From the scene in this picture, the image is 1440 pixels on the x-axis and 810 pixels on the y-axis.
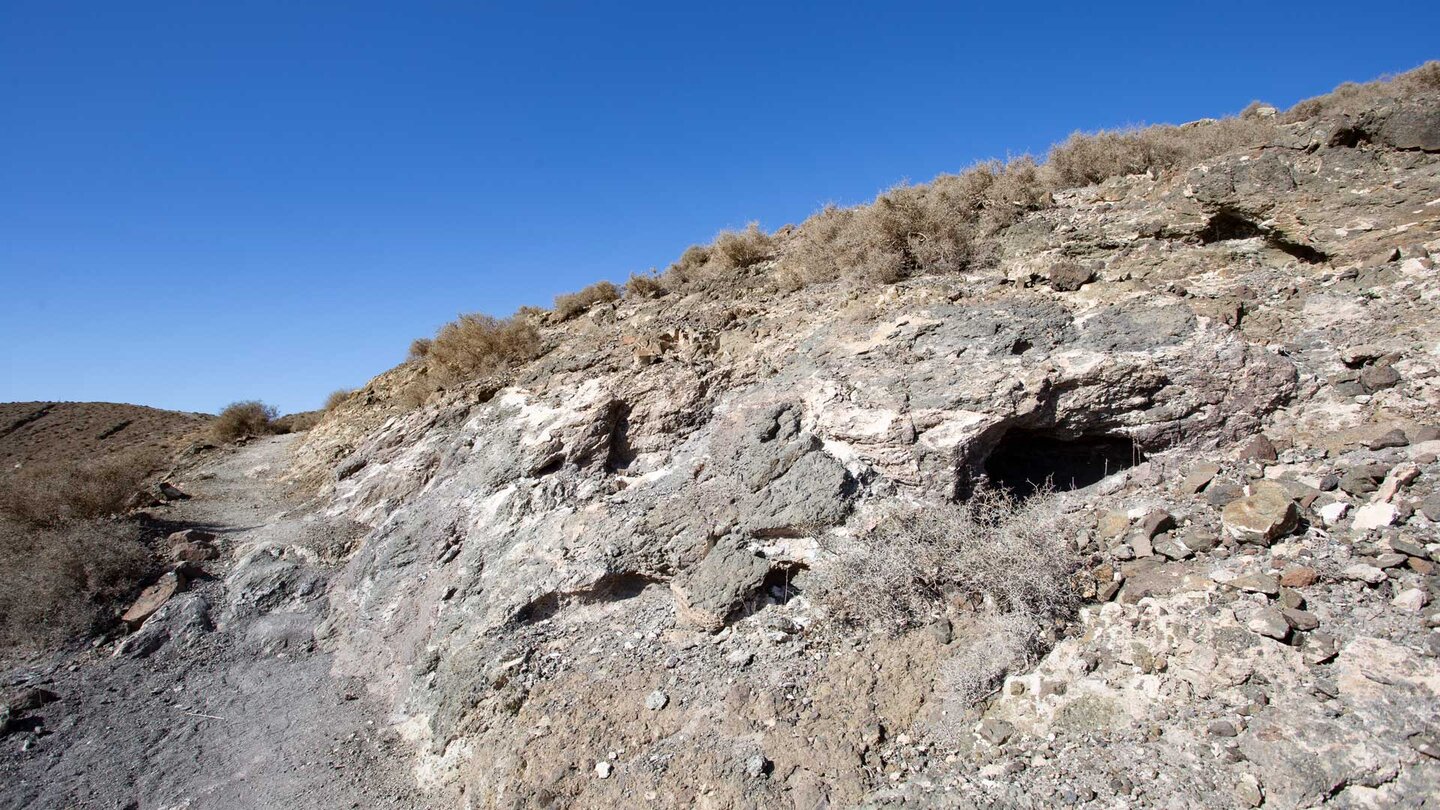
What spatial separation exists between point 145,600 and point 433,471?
136 inches

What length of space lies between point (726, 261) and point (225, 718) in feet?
27.2

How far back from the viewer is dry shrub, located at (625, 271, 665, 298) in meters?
10.8

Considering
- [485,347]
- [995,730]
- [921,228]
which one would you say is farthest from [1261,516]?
[485,347]

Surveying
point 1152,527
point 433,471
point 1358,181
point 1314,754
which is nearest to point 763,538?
point 1152,527

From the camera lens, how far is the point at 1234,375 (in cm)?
484

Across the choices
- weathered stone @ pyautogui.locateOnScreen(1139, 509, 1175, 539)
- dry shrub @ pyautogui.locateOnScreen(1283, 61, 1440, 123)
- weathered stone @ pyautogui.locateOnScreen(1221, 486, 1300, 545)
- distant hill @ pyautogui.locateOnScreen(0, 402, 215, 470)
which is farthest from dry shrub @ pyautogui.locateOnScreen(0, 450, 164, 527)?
dry shrub @ pyautogui.locateOnScreen(1283, 61, 1440, 123)

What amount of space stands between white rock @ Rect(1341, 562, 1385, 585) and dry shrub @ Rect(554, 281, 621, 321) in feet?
32.0

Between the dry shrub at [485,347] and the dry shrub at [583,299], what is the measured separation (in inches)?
30.0

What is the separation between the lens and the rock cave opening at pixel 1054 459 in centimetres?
531

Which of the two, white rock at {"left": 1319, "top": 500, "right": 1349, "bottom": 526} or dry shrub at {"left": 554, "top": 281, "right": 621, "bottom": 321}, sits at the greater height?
dry shrub at {"left": 554, "top": 281, "right": 621, "bottom": 321}

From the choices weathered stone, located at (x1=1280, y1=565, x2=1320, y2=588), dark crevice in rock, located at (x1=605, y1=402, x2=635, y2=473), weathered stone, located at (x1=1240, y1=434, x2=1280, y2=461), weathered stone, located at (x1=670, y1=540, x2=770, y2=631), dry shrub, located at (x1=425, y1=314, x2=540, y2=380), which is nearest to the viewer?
weathered stone, located at (x1=1280, y1=565, x2=1320, y2=588)

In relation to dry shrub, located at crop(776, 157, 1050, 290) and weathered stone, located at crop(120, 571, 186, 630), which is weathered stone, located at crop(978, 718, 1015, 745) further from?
weathered stone, located at crop(120, 571, 186, 630)

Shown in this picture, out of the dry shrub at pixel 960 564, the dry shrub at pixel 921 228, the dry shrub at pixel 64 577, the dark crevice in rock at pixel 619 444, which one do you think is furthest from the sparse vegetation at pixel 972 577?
the dry shrub at pixel 64 577

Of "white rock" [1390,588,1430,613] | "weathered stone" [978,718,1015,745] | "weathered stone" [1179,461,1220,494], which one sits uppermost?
"weathered stone" [1179,461,1220,494]
